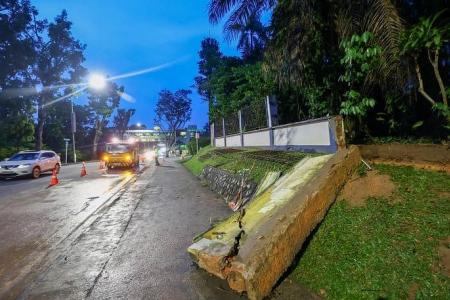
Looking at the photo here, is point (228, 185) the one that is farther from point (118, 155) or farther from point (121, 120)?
point (121, 120)

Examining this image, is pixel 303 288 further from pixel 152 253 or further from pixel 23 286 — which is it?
pixel 23 286

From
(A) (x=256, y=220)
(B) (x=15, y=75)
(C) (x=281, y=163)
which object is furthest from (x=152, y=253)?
(B) (x=15, y=75)

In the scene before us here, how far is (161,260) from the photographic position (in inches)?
196

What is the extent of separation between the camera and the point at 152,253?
17.4 feet

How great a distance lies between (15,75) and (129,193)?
36.9 m

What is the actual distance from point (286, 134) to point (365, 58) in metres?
5.46

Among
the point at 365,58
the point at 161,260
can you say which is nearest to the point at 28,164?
the point at 161,260

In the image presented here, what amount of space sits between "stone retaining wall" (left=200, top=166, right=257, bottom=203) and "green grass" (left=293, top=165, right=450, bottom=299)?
11.1ft

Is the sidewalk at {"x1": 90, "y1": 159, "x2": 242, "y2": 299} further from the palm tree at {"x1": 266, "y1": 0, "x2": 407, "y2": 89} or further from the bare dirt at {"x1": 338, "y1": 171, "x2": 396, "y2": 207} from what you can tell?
the palm tree at {"x1": 266, "y1": 0, "x2": 407, "y2": 89}

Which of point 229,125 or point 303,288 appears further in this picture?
point 229,125

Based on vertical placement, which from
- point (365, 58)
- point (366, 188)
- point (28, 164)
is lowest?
point (366, 188)

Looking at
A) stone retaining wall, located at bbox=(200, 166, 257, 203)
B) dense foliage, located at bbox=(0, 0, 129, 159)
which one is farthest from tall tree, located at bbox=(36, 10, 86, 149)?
stone retaining wall, located at bbox=(200, 166, 257, 203)

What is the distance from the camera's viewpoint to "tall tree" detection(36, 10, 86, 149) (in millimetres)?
41625

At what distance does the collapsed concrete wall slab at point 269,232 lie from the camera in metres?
3.76
